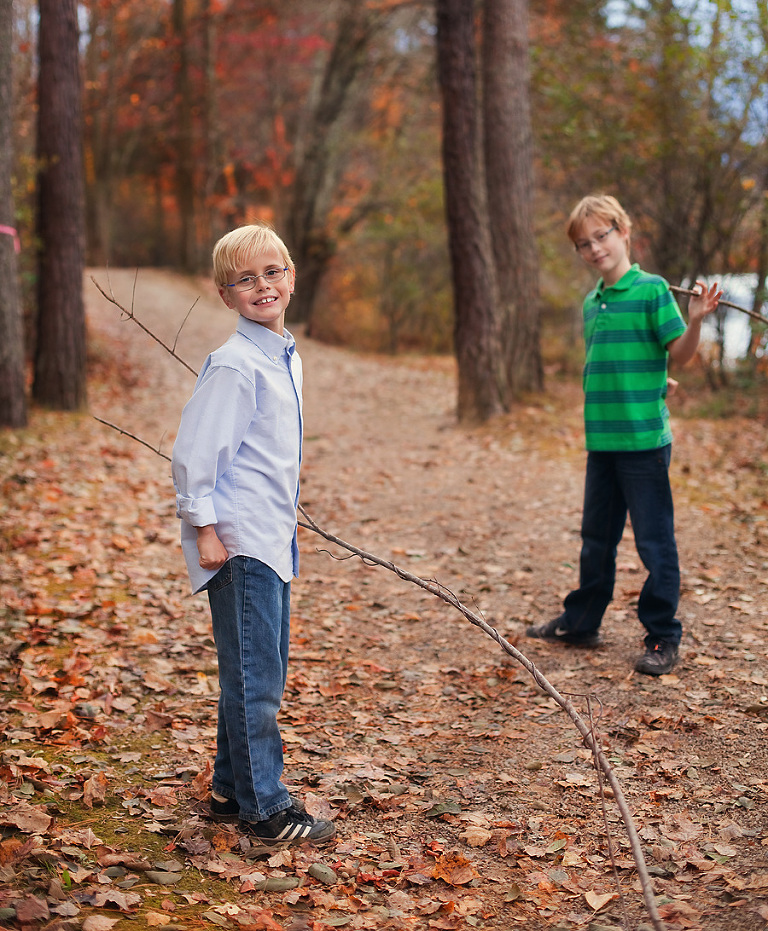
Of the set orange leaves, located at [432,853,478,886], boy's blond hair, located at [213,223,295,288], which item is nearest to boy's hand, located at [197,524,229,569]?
boy's blond hair, located at [213,223,295,288]

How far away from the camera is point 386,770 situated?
357cm

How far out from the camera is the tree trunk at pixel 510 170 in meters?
10.1

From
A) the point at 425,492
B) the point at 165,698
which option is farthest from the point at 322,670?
the point at 425,492

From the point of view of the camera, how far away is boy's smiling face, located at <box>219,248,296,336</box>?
2.76 m

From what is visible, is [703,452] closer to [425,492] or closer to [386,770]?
[425,492]

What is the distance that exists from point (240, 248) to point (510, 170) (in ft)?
26.9

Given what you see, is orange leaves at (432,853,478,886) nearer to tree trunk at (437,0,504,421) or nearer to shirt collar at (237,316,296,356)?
shirt collar at (237,316,296,356)

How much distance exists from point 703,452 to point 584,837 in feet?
20.9

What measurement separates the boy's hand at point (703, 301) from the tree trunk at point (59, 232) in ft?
24.4

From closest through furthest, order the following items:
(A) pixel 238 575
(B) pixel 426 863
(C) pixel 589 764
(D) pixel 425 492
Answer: (A) pixel 238 575
(B) pixel 426 863
(C) pixel 589 764
(D) pixel 425 492

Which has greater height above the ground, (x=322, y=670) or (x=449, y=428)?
(x=449, y=428)

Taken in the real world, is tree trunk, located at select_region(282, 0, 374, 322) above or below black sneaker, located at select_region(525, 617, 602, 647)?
above

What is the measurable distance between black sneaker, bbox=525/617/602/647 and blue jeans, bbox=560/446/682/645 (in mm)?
41

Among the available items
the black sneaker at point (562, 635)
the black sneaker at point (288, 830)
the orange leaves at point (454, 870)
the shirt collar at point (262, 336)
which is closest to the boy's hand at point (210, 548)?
the shirt collar at point (262, 336)
